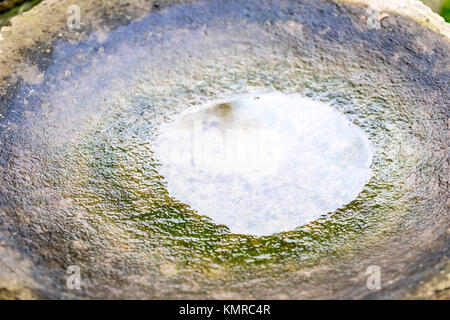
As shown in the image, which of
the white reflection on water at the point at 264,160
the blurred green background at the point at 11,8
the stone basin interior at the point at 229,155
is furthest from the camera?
the blurred green background at the point at 11,8

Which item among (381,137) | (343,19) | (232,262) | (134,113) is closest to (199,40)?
(134,113)

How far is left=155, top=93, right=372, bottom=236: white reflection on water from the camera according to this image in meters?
3.72

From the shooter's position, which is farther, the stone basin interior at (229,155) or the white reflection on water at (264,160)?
the white reflection on water at (264,160)

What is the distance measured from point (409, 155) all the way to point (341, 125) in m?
0.64

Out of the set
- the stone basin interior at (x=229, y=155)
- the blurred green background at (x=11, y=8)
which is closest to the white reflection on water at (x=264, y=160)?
the stone basin interior at (x=229, y=155)

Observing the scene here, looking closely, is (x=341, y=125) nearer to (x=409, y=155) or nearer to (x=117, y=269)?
(x=409, y=155)

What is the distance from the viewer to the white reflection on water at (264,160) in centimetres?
372

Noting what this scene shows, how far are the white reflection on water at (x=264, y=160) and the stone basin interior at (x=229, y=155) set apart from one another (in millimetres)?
14

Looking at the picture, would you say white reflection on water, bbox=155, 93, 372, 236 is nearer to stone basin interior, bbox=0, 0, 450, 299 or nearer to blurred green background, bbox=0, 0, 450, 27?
stone basin interior, bbox=0, 0, 450, 299

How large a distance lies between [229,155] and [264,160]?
0.28 m

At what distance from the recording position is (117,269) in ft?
10.1

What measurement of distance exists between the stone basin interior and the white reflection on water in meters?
0.01

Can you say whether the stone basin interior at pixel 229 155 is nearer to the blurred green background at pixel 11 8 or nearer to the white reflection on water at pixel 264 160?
the white reflection on water at pixel 264 160

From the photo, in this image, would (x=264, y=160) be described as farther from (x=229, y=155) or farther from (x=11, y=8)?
(x=11, y=8)
